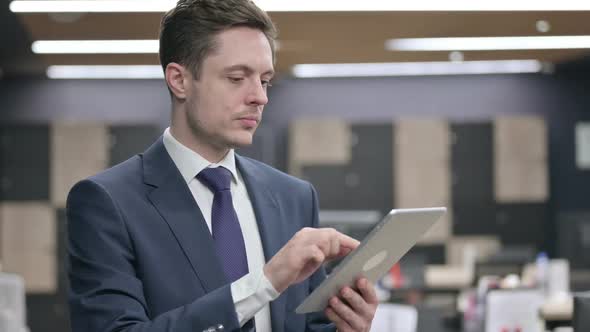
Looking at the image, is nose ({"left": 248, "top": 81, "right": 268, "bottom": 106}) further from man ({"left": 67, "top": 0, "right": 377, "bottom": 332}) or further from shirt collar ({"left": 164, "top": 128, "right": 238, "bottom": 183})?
shirt collar ({"left": 164, "top": 128, "right": 238, "bottom": 183})

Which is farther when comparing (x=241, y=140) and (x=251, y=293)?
(x=241, y=140)

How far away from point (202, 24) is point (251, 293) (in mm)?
504

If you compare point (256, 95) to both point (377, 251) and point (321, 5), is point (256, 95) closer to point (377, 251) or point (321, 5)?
point (377, 251)

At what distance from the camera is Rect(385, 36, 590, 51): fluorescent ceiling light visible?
842cm

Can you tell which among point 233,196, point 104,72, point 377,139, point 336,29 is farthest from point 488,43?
point 233,196

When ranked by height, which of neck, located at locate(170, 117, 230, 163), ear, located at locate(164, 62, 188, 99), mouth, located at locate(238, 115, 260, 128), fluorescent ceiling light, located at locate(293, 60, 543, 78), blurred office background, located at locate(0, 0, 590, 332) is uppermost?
fluorescent ceiling light, located at locate(293, 60, 543, 78)

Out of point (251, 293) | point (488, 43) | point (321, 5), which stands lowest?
point (251, 293)

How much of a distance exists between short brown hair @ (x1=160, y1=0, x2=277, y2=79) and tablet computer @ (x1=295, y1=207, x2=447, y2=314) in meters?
0.43

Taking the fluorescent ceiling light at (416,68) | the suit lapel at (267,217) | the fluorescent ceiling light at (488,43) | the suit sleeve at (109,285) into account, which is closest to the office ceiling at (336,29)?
the fluorescent ceiling light at (488,43)

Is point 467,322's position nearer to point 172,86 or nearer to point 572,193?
point 172,86

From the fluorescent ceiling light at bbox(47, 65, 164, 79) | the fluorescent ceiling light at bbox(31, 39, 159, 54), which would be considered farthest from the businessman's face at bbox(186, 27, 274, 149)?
the fluorescent ceiling light at bbox(47, 65, 164, 79)

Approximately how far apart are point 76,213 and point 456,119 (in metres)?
9.73

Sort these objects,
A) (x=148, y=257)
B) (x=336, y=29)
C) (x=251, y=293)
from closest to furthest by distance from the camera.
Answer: (x=251, y=293)
(x=148, y=257)
(x=336, y=29)

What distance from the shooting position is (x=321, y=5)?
6793 mm
